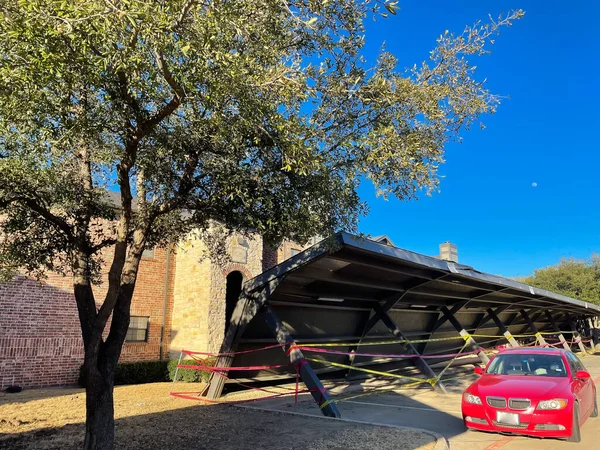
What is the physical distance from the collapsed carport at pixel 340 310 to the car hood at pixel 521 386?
3.11 meters

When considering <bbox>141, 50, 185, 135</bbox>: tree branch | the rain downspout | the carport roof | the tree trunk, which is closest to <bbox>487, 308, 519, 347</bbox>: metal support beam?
the carport roof

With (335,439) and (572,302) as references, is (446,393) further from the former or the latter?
(572,302)

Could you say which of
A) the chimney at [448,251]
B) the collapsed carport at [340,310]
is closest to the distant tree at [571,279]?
the chimney at [448,251]

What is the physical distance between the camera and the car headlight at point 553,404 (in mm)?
6930

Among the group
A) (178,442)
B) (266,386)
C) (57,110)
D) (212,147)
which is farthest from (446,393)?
(57,110)

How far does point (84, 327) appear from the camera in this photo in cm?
646

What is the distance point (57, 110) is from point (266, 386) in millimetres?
10699

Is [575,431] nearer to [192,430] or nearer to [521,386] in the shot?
[521,386]

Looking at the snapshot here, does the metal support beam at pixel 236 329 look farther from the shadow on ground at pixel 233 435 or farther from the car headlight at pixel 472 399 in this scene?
the car headlight at pixel 472 399

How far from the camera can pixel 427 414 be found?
393 inches

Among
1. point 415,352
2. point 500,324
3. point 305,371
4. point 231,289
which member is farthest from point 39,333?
point 500,324

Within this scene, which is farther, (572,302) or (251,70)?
(572,302)

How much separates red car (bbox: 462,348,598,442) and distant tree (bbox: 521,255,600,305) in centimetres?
4357

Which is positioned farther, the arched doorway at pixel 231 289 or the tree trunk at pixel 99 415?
the arched doorway at pixel 231 289
